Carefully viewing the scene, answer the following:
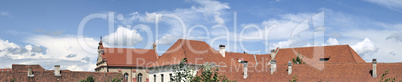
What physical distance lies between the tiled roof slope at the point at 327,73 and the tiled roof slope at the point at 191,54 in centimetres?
617

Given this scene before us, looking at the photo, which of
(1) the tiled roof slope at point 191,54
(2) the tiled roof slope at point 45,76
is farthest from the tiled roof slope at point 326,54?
(2) the tiled roof slope at point 45,76

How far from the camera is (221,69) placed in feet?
156

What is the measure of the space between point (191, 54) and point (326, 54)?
899 inches

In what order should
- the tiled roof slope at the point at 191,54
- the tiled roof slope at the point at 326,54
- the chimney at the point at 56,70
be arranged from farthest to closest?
1. the tiled roof slope at the point at 326,54
2. the chimney at the point at 56,70
3. the tiled roof slope at the point at 191,54

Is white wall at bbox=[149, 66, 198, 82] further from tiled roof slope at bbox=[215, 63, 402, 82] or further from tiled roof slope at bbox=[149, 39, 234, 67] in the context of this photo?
tiled roof slope at bbox=[215, 63, 402, 82]

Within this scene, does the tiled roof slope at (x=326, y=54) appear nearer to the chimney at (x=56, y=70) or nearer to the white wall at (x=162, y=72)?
the white wall at (x=162, y=72)

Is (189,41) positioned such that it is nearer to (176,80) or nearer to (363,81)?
(363,81)

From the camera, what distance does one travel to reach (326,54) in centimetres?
6056

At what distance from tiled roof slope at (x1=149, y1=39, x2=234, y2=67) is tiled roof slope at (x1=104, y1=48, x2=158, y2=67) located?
1874cm

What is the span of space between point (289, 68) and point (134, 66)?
36170 millimetres

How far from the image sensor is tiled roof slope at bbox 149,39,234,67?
161 ft

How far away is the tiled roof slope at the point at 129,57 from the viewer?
69.6 m

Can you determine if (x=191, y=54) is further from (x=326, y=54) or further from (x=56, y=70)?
(x=326, y=54)

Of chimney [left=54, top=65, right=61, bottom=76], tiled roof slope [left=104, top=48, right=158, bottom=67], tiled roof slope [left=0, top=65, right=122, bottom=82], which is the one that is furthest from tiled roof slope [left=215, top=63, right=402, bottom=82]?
tiled roof slope [left=104, top=48, right=158, bottom=67]
